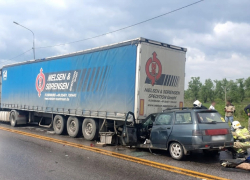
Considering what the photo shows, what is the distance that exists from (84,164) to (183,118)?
3013 millimetres

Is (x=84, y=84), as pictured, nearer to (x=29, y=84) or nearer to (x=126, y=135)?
(x=126, y=135)

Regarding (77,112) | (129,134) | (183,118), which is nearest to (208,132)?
(183,118)

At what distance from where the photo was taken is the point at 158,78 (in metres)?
10.1

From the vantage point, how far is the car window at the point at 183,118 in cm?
761

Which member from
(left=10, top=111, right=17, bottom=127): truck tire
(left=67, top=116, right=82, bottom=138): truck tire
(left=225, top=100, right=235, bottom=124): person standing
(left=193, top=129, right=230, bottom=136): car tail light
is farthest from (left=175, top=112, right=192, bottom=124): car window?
(left=10, top=111, right=17, bottom=127): truck tire

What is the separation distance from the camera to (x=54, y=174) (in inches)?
243

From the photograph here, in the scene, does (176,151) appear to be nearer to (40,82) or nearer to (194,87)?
(40,82)

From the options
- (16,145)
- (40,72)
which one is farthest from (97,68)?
(40,72)

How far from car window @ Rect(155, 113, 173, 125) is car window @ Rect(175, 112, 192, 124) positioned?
259mm

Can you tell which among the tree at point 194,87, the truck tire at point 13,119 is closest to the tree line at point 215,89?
the tree at point 194,87

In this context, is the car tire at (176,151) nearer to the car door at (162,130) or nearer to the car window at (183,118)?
the car door at (162,130)

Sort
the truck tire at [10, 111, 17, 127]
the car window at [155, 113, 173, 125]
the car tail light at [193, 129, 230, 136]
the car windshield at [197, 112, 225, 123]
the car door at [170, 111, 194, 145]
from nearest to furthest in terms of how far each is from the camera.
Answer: the car tail light at [193, 129, 230, 136]
the car door at [170, 111, 194, 145]
the car windshield at [197, 112, 225, 123]
the car window at [155, 113, 173, 125]
the truck tire at [10, 111, 17, 127]

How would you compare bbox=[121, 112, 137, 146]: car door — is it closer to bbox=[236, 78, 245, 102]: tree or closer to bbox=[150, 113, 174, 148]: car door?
bbox=[150, 113, 174, 148]: car door

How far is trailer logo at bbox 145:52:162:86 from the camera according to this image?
975 cm
